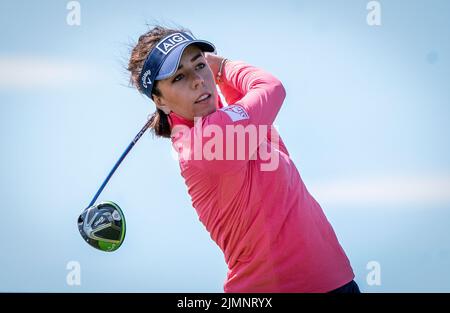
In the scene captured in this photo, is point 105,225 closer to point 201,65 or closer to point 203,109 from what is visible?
point 203,109

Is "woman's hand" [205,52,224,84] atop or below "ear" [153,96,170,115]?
atop

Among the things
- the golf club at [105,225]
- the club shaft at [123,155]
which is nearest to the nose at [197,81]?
the club shaft at [123,155]

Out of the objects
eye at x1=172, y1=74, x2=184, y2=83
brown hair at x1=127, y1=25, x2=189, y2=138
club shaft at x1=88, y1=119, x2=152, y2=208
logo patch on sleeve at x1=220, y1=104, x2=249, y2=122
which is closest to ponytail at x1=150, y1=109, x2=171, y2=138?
brown hair at x1=127, y1=25, x2=189, y2=138

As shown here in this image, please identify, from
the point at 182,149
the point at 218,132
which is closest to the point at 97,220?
the point at 182,149

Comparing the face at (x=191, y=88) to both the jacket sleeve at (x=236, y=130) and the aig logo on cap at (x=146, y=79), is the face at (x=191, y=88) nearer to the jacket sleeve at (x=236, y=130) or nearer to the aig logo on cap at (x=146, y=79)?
the aig logo on cap at (x=146, y=79)

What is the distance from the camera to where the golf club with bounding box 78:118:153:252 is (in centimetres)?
492

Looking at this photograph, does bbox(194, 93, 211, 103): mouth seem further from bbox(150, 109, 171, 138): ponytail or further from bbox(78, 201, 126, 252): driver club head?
bbox(78, 201, 126, 252): driver club head

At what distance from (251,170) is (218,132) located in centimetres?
44

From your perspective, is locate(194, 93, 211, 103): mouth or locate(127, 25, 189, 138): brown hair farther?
locate(127, 25, 189, 138): brown hair

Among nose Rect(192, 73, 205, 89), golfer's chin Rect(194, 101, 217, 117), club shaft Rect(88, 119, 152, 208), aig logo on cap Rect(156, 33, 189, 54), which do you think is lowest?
club shaft Rect(88, 119, 152, 208)

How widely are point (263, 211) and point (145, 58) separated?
1.26 metres
